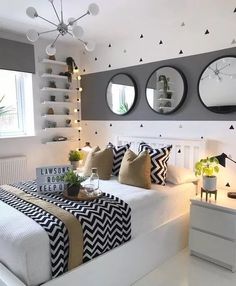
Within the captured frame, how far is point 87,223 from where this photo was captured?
1.79 metres

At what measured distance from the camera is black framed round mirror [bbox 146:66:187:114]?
2980mm

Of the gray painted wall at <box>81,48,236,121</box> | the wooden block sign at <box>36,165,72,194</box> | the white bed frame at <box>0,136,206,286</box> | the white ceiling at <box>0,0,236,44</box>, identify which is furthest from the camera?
the gray painted wall at <box>81,48,236,121</box>

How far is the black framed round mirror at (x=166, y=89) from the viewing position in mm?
2980

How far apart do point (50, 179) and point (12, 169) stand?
1.39m

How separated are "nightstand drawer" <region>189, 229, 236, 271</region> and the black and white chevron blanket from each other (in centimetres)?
76

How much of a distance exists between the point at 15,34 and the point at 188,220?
3.18m

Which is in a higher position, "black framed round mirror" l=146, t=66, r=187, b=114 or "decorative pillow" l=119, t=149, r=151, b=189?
"black framed round mirror" l=146, t=66, r=187, b=114

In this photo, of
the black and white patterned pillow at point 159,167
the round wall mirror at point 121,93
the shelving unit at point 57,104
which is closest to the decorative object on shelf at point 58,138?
the shelving unit at point 57,104

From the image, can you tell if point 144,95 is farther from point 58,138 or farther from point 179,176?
point 58,138

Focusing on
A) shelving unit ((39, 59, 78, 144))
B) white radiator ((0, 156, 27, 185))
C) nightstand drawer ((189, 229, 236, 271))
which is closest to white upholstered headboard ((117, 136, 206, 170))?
nightstand drawer ((189, 229, 236, 271))

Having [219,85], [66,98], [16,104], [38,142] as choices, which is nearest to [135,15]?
[219,85]

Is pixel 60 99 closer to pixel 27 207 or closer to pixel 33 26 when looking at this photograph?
pixel 33 26

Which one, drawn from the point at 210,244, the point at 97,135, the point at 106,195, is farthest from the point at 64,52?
the point at 210,244

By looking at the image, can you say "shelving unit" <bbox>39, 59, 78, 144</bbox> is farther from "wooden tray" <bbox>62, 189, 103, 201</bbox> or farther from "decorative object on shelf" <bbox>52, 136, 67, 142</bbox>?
"wooden tray" <bbox>62, 189, 103, 201</bbox>
